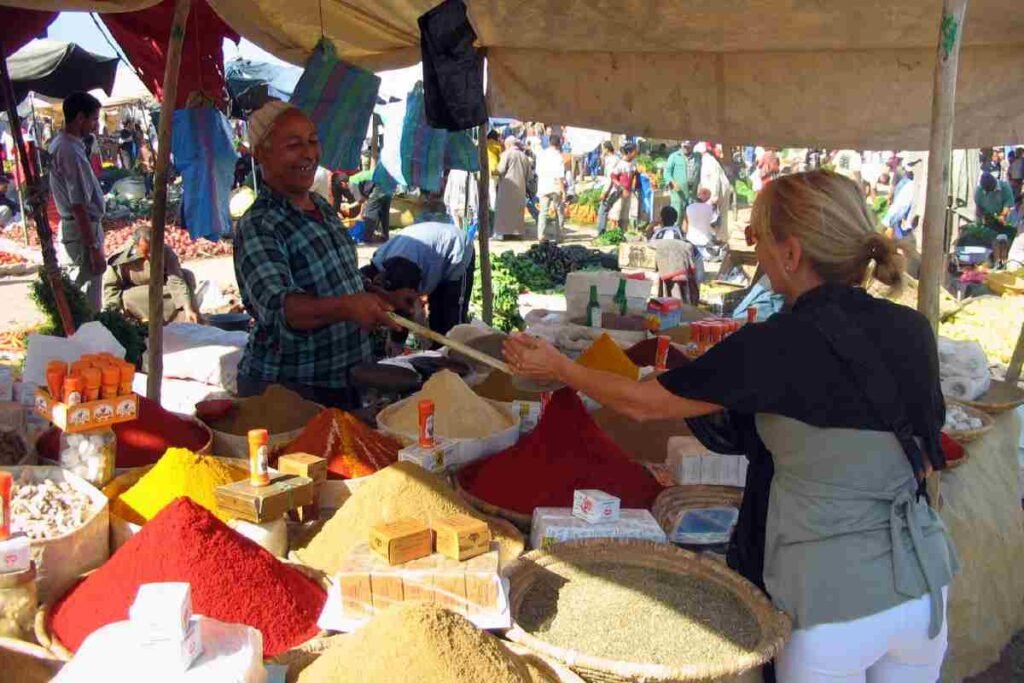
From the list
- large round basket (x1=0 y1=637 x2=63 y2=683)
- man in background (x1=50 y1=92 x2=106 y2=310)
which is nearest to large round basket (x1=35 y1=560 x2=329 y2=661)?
large round basket (x1=0 y1=637 x2=63 y2=683)

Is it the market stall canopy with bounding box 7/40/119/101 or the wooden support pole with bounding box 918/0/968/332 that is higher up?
the market stall canopy with bounding box 7/40/119/101

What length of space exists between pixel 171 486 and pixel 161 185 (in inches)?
54.3

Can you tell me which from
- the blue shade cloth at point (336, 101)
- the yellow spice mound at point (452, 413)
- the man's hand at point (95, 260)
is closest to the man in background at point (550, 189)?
the man's hand at point (95, 260)

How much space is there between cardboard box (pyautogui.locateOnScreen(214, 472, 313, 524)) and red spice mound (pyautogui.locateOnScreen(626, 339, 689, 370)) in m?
1.45

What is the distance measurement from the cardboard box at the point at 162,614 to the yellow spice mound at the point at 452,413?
97 cm

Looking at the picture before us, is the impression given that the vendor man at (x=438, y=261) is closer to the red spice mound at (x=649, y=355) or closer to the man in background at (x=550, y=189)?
the red spice mound at (x=649, y=355)

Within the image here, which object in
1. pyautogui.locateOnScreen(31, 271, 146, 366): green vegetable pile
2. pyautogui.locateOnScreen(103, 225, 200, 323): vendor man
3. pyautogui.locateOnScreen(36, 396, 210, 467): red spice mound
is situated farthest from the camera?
pyautogui.locateOnScreen(103, 225, 200, 323): vendor man

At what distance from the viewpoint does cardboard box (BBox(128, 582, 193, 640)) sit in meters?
0.92

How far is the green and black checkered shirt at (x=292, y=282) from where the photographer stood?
2.09 meters

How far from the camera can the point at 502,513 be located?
1.64 meters

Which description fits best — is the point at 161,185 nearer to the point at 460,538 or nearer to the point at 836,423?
the point at 460,538

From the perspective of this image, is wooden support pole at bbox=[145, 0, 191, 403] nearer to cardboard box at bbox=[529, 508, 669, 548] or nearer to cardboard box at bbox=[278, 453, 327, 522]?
cardboard box at bbox=[278, 453, 327, 522]

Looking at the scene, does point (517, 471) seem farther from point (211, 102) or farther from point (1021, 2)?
point (211, 102)

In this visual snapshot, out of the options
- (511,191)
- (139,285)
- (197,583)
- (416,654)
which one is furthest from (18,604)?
(511,191)
